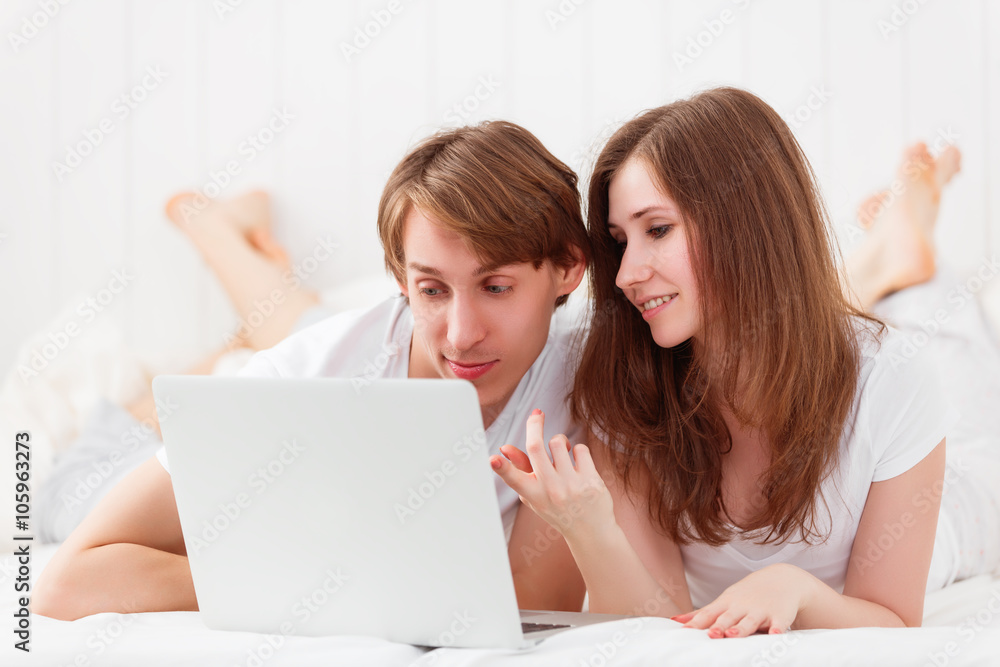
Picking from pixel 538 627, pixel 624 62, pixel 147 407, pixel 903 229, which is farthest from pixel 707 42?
pixel 147 407

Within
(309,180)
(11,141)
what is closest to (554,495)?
(309,180)

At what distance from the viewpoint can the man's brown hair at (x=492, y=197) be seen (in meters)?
1.08

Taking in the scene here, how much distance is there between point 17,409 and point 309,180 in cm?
96

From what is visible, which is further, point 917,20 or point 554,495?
point 917,20

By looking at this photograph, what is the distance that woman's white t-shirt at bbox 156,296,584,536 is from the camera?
4.08ft

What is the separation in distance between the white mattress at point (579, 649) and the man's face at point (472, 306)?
426 mm

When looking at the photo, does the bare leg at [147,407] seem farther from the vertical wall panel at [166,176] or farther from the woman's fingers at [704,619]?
the woman's fingers at [704,619]

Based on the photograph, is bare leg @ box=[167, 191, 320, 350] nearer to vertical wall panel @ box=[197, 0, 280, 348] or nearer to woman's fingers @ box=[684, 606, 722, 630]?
vertical wall panel @ box=[197, 0, 280, 348]

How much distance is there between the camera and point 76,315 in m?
2.25

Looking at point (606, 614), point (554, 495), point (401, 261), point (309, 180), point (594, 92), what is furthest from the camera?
point (309, 180)

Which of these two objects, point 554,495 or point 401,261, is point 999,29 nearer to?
point 401,261

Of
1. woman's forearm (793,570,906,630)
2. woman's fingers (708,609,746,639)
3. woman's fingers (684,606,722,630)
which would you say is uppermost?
woman's fingers (708,609,746,639)

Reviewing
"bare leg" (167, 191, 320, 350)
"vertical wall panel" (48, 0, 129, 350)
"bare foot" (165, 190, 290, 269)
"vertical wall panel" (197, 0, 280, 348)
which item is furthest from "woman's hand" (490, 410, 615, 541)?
"vertical wall panel" (48, 0, 129, 350)

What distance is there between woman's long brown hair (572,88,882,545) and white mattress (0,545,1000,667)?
28 cm
